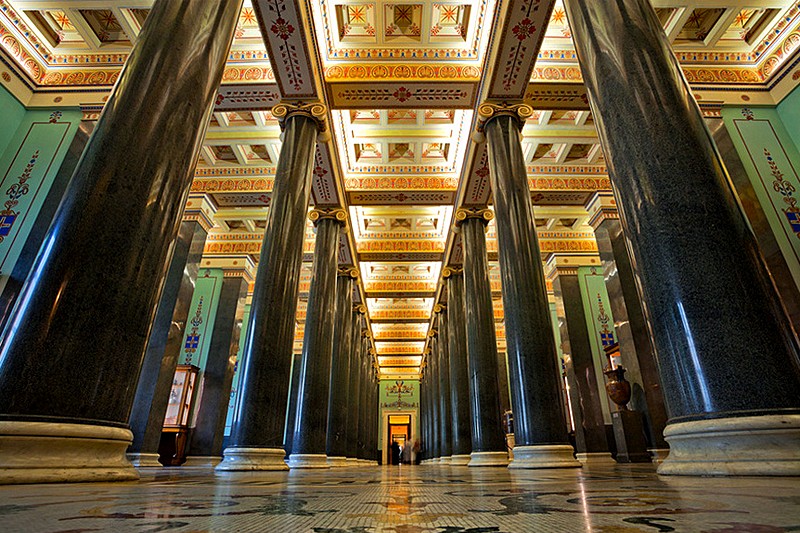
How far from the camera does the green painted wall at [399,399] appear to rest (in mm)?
27406

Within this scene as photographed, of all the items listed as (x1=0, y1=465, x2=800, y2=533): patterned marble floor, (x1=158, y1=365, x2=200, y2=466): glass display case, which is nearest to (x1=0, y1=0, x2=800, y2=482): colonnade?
(x1=0, y1=465, x2=800, y2=533): patterned marble floor

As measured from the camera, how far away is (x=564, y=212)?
11719 mm

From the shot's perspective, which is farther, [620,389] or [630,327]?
[630,327]

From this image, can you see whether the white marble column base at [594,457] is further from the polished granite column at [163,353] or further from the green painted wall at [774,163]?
the polished granite column at [163,353]

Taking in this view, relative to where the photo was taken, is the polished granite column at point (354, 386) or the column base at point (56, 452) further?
the polished granite column at point (354, 386)

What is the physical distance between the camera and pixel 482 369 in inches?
268

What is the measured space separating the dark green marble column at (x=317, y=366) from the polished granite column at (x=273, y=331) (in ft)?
7.03

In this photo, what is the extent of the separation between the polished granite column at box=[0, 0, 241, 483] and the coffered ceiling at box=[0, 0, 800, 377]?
4.08 meters

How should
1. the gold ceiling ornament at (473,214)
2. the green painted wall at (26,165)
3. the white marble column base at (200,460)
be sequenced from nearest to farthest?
the green painted wall at (26,165)
the gold ceiling ornament at (473,214)
the white marble column base at (200,460)

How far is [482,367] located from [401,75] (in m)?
5.22

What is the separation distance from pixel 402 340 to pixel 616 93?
2088 centimetres

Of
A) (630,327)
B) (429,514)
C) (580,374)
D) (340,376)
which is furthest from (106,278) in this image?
(580,374)

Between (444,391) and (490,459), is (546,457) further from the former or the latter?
(444,391)

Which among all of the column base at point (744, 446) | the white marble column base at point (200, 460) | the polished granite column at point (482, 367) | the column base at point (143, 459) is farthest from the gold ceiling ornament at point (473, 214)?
the white marble column base at point (200, 460)
